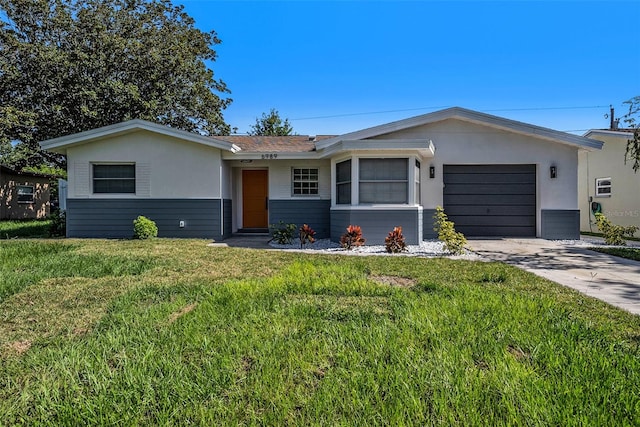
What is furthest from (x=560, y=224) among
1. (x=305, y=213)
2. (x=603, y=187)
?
(x=305, y=213)

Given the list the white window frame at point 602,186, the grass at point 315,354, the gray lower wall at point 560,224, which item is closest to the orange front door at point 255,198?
the grass at point 315,354

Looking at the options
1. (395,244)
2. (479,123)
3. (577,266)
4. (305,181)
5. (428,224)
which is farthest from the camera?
(305,181)

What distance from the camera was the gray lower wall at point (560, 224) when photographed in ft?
35.6

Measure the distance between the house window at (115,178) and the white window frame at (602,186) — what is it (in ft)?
53.6

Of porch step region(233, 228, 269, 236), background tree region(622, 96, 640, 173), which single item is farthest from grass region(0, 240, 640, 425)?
porch step region(233, 228, 269, 236)

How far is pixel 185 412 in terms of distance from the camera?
6.79 ft

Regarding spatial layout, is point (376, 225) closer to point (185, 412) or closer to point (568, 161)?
point (568, 161)

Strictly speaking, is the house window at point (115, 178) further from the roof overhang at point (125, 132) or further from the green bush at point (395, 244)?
the green bush at point (395, 244)

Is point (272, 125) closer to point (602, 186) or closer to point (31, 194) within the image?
point (31, 194)

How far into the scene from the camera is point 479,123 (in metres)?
10.9

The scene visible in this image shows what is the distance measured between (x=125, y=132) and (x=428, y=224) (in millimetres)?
9477

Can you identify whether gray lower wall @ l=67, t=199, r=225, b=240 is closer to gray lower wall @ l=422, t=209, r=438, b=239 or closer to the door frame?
the door frame

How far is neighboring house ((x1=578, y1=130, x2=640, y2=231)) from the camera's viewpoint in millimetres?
12438

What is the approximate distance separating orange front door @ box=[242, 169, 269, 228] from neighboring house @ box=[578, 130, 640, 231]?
38.9ft
